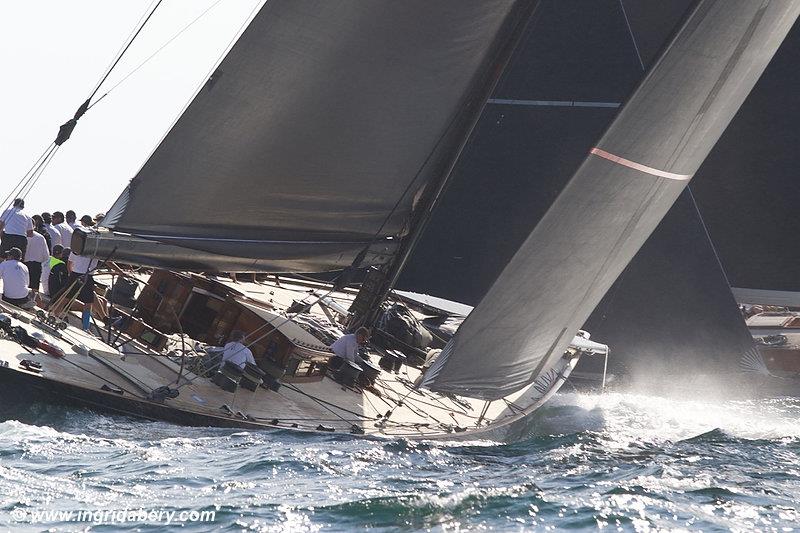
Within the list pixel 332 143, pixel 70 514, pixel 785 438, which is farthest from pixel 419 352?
pixel 70 514

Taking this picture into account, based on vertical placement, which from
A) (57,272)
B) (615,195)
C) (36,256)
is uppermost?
(615,195)

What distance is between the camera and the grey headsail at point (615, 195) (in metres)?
12.3

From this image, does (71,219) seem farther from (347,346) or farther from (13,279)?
(347,346)

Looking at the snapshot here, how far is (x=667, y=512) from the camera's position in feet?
34.9

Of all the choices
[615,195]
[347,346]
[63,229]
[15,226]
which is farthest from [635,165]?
[15,226]

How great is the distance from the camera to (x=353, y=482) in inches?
431

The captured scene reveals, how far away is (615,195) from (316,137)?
3.70 meters

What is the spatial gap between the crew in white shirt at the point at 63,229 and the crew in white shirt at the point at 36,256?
3.52ft

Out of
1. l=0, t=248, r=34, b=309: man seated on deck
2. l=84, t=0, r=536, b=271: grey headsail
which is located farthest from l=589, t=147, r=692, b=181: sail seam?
l=0, t=248, r=34, b=309: man seated on deck

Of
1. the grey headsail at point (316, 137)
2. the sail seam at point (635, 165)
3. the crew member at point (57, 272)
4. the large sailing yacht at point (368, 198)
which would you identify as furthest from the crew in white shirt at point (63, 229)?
the sail seam at point (635, 165)

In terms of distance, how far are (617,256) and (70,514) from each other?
698cm

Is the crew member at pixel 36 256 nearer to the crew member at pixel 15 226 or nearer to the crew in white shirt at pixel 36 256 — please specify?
the crew in white shirt at pixel 36 256

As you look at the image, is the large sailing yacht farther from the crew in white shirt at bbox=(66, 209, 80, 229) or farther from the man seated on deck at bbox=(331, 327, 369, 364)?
the crew in white shirt at bbox=(66, 209, 80, 229)

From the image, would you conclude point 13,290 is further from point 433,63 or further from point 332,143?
point 433,63
